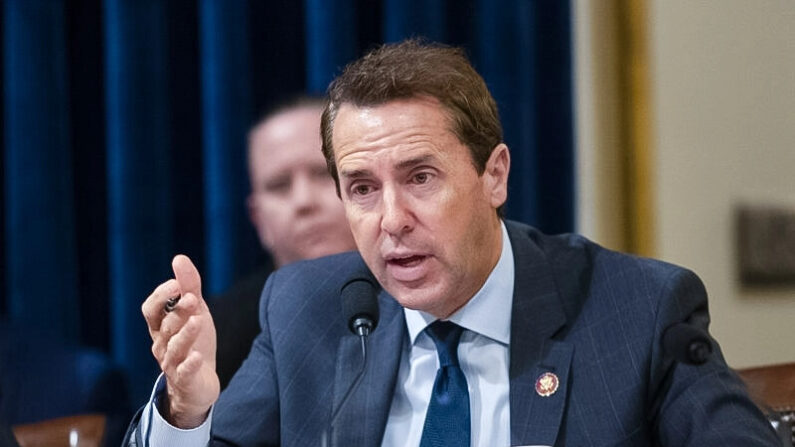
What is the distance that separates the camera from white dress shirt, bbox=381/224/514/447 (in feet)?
6.34

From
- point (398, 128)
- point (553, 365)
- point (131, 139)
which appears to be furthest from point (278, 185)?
point (553, 365)

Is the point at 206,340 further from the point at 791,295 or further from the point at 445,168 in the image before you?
the point at 791,295

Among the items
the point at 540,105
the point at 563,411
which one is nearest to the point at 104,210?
the point at 540,105

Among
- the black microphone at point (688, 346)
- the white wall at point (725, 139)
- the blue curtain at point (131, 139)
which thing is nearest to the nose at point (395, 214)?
the black microphone at point (688, 346)

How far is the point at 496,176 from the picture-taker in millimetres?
2082

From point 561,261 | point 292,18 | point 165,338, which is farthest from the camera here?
point 292,18

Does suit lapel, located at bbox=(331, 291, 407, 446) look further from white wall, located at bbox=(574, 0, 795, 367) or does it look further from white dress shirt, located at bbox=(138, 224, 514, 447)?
white wall, located at bbox=(574, 0, 795, 367)

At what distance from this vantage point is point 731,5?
4262mm

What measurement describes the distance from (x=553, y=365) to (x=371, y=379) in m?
0.32

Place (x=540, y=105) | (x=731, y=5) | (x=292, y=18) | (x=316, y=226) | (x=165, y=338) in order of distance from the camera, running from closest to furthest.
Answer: (x=165, y=338), (x=316, y=226), (x=292, y=18), (x=540, y=105), (x=731, y=5)

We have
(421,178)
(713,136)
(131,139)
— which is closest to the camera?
(421,178)

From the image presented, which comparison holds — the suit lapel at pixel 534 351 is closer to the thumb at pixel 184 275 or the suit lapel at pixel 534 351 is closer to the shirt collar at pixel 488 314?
the shirt collar at pixel 488 314

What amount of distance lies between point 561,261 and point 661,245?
2077 millimetres

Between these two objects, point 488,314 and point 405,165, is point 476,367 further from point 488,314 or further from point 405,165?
point 405,165
